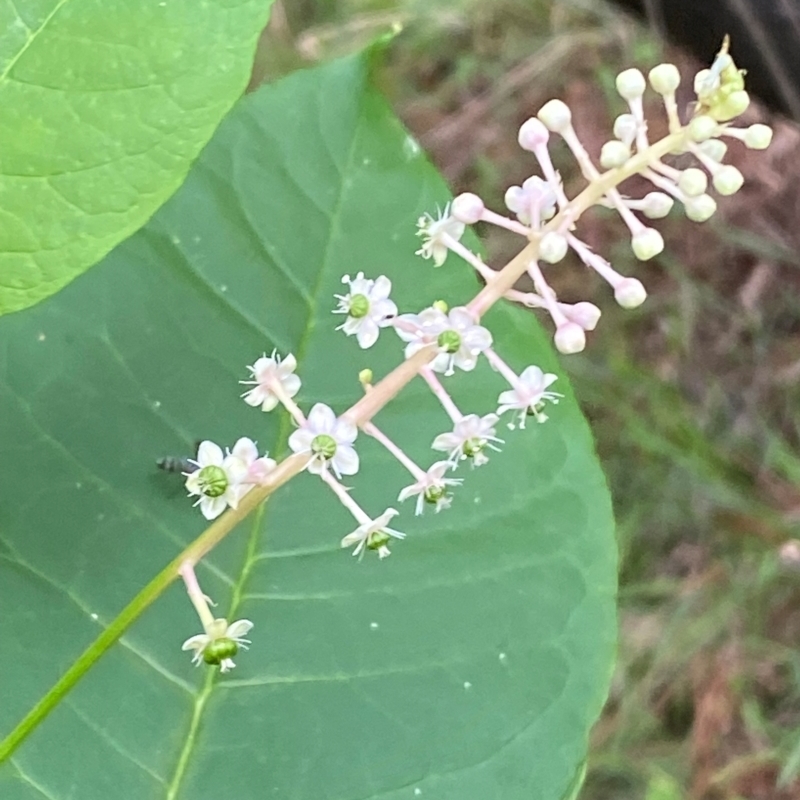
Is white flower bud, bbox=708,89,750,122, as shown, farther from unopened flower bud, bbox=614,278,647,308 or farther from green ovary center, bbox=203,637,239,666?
green ovary center, bbox=203,637,239,666

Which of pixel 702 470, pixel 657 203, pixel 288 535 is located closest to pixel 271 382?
pixel 288 535

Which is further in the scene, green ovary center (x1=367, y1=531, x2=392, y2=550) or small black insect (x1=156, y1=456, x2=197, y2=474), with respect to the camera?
small black insect (x1=156, y1=456, x2=197, y2=474)

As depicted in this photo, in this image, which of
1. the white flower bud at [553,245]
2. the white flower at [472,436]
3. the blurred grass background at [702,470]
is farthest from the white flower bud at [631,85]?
the blurred grass background at [702,470]

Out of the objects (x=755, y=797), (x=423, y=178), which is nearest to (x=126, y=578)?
(x=423, y=178)

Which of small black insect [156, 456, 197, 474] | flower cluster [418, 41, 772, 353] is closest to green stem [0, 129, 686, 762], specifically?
flower cluster [418, 41, 772, 353]

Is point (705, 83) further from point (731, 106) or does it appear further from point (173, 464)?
point (173, 464)

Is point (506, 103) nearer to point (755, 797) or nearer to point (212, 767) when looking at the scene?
point (755, 797)
